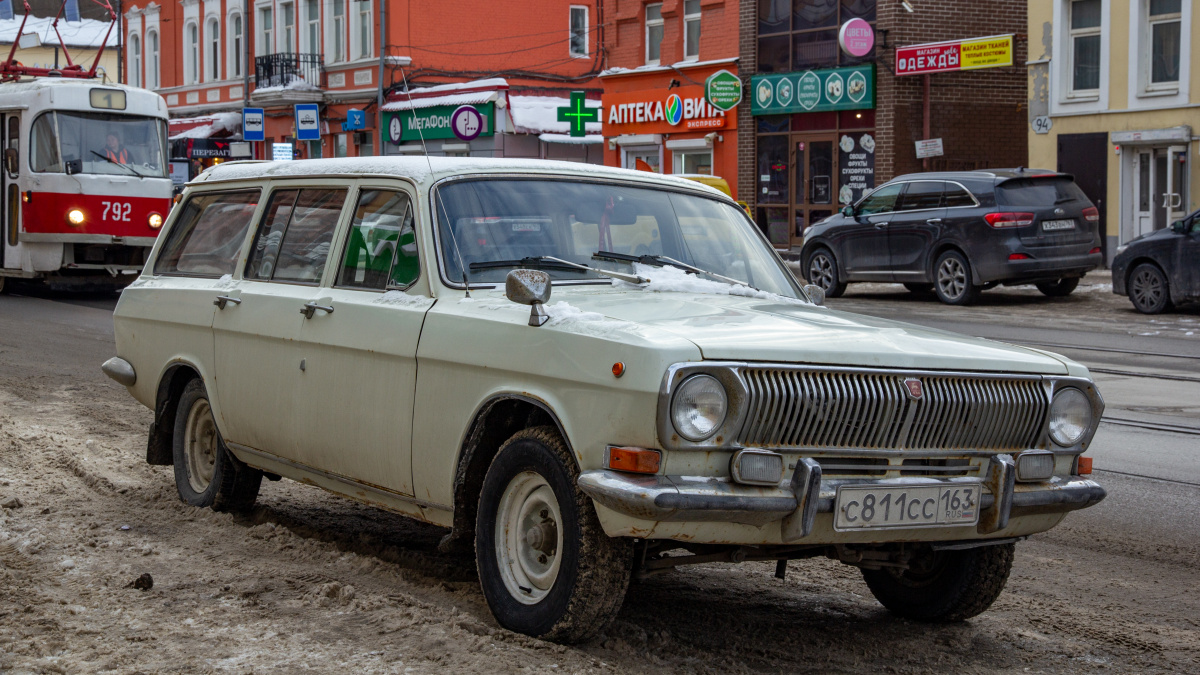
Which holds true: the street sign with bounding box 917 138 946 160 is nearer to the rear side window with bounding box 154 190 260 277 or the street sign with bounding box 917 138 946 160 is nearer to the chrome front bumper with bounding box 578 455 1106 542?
the rear side window with bounding box 154 190 260 277

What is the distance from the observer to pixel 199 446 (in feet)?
23.2

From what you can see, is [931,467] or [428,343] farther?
[428,343]

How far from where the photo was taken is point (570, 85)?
46.1 m

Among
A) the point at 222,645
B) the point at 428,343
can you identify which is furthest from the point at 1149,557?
the point at 222,645

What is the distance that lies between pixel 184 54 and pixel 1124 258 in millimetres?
42836

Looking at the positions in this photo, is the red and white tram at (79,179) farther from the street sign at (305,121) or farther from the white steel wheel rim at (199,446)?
the white steel wheel rim at (199,446)

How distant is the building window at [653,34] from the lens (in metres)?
37.8

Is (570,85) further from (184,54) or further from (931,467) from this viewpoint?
(931,467)

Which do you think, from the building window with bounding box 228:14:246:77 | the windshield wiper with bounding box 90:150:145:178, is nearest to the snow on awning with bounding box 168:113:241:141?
the building window with bounding box 228:14:246:77

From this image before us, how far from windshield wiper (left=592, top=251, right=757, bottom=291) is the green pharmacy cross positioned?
3264cm

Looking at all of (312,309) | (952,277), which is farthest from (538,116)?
(312,309)

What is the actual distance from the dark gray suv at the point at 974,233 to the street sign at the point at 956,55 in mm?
7828

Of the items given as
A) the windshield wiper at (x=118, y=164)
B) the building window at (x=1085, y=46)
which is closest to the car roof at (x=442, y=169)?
the windshield wiper at (x=118, y=164)

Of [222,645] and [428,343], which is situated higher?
[428,343]
